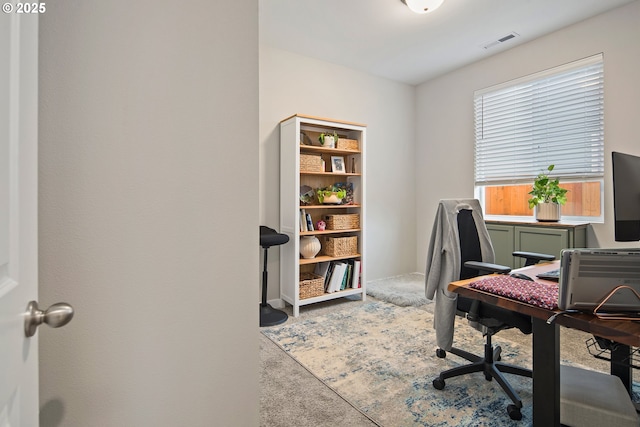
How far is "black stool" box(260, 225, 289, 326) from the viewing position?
2.96m

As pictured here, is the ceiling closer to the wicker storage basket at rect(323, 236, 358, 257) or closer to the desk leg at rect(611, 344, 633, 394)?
the wicker storage basket at rect(323, 236, 358, 257)

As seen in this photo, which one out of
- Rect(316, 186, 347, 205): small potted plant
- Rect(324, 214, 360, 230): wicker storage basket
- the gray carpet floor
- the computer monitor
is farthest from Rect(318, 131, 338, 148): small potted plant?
the computer monitor

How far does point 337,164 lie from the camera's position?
12.2ft

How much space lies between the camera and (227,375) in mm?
1007

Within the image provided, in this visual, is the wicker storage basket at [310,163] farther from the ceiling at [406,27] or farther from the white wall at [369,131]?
the ceiling at [406,27]

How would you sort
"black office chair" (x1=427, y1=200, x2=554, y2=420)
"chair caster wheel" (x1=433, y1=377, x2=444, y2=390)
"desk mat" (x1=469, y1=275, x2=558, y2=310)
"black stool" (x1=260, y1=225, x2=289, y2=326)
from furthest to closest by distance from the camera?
"black stool" (x1=260, y1=225, x2=289, y2=326)
"chair caster wheel" (x1=433, y1=377, x2=444, y2=390)
"black office chair" (x1=427, y1=200, x2=554, y2=420)
"desk mat" (x1=469, y1=275, x2=558, y2=310)

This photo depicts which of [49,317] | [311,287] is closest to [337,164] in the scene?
[311,287]

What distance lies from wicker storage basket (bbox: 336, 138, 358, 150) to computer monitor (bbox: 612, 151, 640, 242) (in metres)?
2.46
